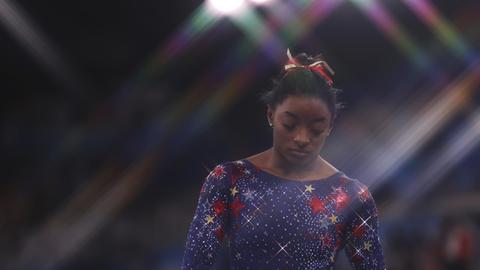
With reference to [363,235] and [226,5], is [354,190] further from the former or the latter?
[226,5]

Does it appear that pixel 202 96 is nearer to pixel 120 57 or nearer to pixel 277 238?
pixel 120 57

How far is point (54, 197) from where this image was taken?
29.1 feet

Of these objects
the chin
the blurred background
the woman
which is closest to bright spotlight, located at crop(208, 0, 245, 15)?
the blurred background

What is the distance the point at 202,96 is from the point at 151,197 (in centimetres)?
164

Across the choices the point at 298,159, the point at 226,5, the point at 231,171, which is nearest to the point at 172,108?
the point at 226,5

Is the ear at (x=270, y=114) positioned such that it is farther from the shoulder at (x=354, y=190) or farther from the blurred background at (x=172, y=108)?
the blurred background at (x=172, y=108)

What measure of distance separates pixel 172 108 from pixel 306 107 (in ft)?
22.7

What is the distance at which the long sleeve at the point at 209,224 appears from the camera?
6.31ft

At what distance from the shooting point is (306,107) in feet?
6.13

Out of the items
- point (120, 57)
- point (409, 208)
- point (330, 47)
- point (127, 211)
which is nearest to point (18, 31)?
point (120, 57)

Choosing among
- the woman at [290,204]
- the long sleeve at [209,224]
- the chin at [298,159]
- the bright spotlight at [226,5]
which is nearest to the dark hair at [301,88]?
the woman at [290,204]

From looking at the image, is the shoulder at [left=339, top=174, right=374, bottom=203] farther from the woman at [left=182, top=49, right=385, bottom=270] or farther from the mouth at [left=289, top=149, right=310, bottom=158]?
the mouth at [left=289, top=149, right=310, bottom=158]

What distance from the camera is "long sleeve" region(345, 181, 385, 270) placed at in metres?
1.99

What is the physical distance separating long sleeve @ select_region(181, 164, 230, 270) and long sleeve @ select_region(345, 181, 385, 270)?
1.22 ft
